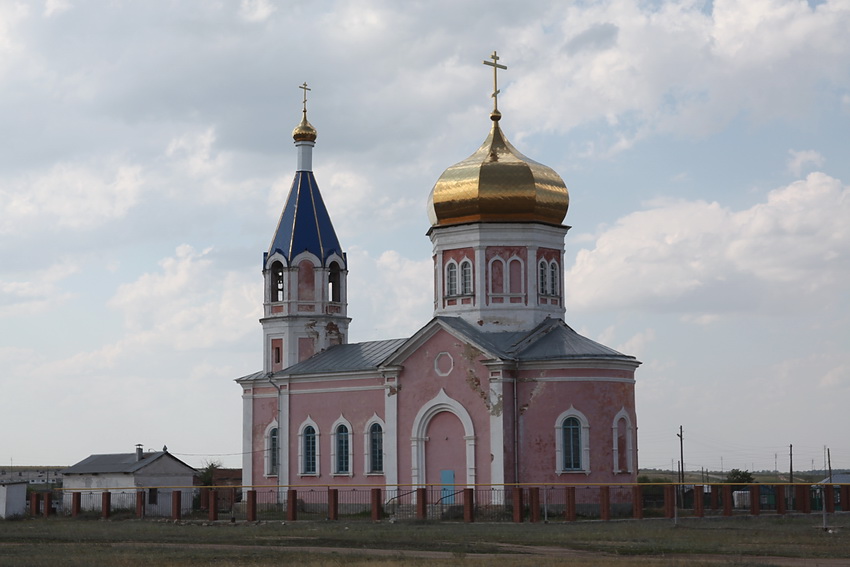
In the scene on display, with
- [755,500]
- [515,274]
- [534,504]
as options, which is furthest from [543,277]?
[755,500]

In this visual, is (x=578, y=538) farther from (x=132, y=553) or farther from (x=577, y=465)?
(x=577, y=465)

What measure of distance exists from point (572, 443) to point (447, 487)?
13.5 ft

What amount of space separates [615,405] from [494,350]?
12.8 feet

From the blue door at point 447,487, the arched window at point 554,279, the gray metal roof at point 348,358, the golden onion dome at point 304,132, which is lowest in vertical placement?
the blue door at point 447,487

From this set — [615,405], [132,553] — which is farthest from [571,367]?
[132,553]

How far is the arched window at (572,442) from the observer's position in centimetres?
3781

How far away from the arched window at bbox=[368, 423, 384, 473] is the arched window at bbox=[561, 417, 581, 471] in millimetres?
6770

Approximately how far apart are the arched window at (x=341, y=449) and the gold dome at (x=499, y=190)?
7.67m

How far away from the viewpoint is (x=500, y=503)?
37406 mm

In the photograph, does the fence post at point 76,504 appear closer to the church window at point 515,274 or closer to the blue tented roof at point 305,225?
the blue tented roof at point 305,225

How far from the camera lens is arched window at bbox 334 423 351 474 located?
43.3 metres

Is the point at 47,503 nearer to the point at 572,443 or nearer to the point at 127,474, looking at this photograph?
the point at 127,474

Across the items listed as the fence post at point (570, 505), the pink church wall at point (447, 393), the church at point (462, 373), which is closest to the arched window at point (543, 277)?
the church at point (462, 373)

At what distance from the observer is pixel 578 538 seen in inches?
1045
